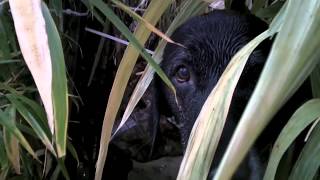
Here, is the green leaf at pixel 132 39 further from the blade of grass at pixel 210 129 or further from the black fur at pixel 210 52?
the black fur at pixel 210 52

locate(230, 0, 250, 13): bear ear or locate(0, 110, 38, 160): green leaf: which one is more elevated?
locate(230, 0, 250, 13): bear ear

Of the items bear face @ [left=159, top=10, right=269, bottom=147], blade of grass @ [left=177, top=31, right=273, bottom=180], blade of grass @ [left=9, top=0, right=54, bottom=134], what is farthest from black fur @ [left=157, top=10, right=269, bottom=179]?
blade of grass @ [left=9, top=0, right=54, bottom=134]

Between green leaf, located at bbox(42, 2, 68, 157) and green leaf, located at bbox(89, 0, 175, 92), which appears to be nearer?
green leaf, located at bbox(42, 2, 68, 157)

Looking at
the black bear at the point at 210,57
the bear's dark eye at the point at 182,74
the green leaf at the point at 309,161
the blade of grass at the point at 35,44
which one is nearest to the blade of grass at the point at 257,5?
the black bear at the point at 210,57

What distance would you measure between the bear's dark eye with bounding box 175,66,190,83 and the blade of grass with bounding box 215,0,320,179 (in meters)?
0.85

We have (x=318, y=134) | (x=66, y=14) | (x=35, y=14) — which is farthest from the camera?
(x=66, y=14)

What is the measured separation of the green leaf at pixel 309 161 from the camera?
84cm

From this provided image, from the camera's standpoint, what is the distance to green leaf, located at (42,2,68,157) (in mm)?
698

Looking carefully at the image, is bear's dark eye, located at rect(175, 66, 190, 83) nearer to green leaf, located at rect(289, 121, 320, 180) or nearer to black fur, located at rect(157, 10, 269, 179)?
black fur, located at rect(157, 10, 269, 179)

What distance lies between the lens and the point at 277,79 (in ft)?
1.84

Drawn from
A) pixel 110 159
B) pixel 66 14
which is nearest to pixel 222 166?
pixel 66 14

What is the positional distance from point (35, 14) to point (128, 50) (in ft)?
0.88

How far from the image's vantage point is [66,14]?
1.71 m

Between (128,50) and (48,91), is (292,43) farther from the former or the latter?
(128,50)
